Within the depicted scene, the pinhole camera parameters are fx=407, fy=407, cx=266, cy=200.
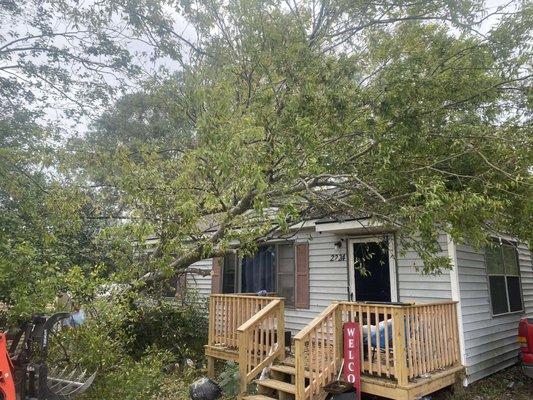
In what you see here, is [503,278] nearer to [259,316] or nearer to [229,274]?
[259,316]

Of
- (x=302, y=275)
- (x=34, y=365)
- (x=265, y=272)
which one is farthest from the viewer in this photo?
(x=265, y=272)

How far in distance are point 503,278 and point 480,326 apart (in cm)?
189

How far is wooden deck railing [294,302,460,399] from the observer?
17.8 feet

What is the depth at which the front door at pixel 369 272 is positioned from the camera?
335 inches

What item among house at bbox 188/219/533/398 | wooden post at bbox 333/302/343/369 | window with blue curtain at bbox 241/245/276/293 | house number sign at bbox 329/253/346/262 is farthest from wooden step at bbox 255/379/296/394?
window with blue curtain at bbox 241/245/276/293

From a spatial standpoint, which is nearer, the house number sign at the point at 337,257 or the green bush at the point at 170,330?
the house number sign at the point at 337,257

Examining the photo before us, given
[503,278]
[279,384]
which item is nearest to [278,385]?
[279,384]

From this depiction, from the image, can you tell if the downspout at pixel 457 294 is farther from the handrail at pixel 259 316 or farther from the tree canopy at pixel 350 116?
the handrail at pixel 259 316

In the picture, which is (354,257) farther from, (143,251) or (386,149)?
(143,251)

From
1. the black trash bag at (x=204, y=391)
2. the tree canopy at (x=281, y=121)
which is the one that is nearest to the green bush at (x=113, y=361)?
the black trash bag at (x=204, y=391)

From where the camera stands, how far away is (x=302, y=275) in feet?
30.7

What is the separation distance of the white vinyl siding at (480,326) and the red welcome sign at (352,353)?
2.51 metres

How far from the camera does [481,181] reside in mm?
6168

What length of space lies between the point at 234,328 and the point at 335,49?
5511 mm
